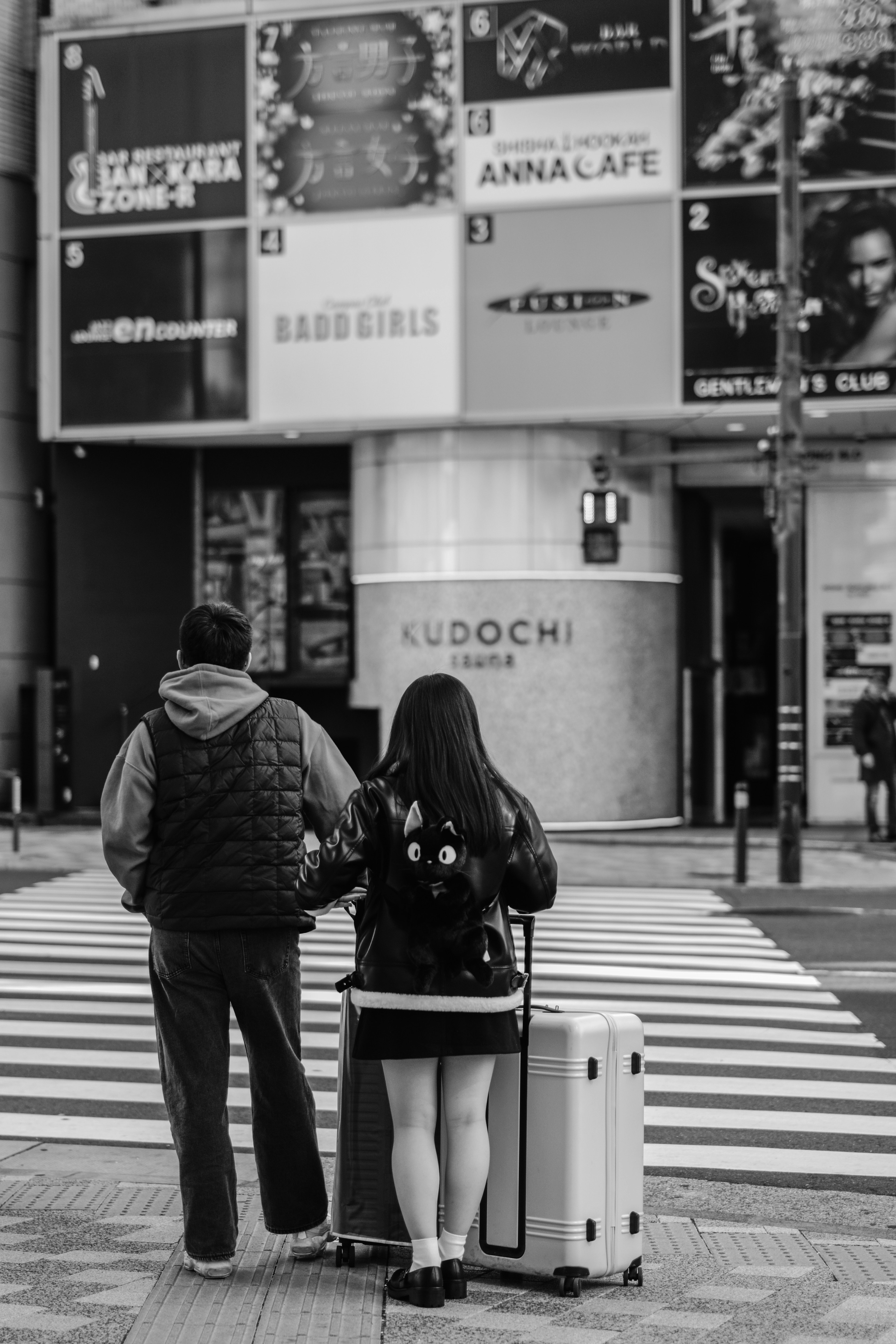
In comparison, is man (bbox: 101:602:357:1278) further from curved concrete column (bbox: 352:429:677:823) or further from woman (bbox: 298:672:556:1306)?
curved concrete column (bbox: 352:429:677:823)

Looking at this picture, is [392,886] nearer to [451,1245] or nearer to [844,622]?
[451,1245]

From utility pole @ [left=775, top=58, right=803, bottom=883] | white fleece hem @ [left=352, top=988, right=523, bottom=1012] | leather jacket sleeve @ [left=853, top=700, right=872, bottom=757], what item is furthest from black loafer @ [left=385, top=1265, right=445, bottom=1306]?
leather jacket sleeve @ [left=853, top=700, right=872, bottom=757]

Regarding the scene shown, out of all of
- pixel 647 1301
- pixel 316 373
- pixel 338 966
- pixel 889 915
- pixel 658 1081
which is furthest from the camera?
pixel 316 373

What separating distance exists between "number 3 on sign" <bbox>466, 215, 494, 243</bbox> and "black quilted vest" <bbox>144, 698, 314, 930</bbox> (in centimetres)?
1939

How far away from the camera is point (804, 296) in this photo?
22906 millimetres

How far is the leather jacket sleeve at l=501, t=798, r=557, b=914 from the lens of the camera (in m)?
4.91

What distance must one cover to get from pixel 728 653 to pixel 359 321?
9.04 meters

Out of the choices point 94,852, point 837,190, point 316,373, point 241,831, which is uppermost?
point 837,190

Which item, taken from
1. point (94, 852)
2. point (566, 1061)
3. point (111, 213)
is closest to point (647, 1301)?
point (566, 1061)

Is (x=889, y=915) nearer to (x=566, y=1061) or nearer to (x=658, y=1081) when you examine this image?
(x=658, y=1081)

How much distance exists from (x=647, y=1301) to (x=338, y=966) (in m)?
7.52

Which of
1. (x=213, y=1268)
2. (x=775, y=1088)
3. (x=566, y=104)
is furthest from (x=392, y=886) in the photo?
(x=566, y=104)

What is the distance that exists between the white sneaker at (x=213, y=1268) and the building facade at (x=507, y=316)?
18.6 meters

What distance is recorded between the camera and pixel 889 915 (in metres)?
15.5
